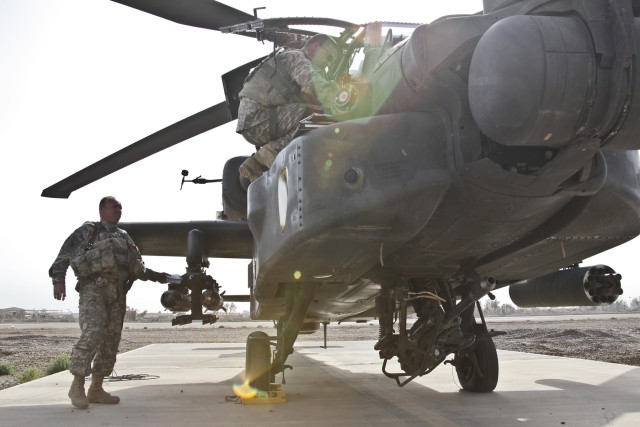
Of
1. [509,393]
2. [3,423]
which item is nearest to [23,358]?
[3,423]

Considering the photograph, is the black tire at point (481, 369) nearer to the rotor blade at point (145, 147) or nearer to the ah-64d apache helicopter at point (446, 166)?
Answer: the ah-64d apache helicopter at point (446, 166)

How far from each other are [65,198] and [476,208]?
462 centimetres

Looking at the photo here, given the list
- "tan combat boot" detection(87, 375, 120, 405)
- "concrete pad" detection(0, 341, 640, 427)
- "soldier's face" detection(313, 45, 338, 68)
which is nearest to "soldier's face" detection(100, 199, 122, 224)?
"tan combat boot" detection(87, 375, 120, 405)

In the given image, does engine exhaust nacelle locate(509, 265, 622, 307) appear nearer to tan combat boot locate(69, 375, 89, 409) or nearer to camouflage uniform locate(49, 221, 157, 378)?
camouflage uniform locate(49, 221, 157, 378)

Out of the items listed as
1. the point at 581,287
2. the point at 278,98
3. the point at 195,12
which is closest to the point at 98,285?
the point at 278,98

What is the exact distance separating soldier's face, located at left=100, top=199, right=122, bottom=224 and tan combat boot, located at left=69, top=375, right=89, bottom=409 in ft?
4.80

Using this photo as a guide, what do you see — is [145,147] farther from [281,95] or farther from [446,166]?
[446,166]

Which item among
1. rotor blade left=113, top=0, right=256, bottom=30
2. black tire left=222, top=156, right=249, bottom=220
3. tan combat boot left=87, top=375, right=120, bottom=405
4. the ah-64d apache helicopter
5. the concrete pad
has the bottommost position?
the concrete pad

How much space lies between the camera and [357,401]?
5.63 metres

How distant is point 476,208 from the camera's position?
3.49 meters

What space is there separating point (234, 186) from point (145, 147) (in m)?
0.97

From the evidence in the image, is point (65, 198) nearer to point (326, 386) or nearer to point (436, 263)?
point (326, 386)

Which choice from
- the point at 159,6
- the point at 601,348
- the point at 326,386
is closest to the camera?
the point at 159,6

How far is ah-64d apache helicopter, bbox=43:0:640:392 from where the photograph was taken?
2.51 metres
